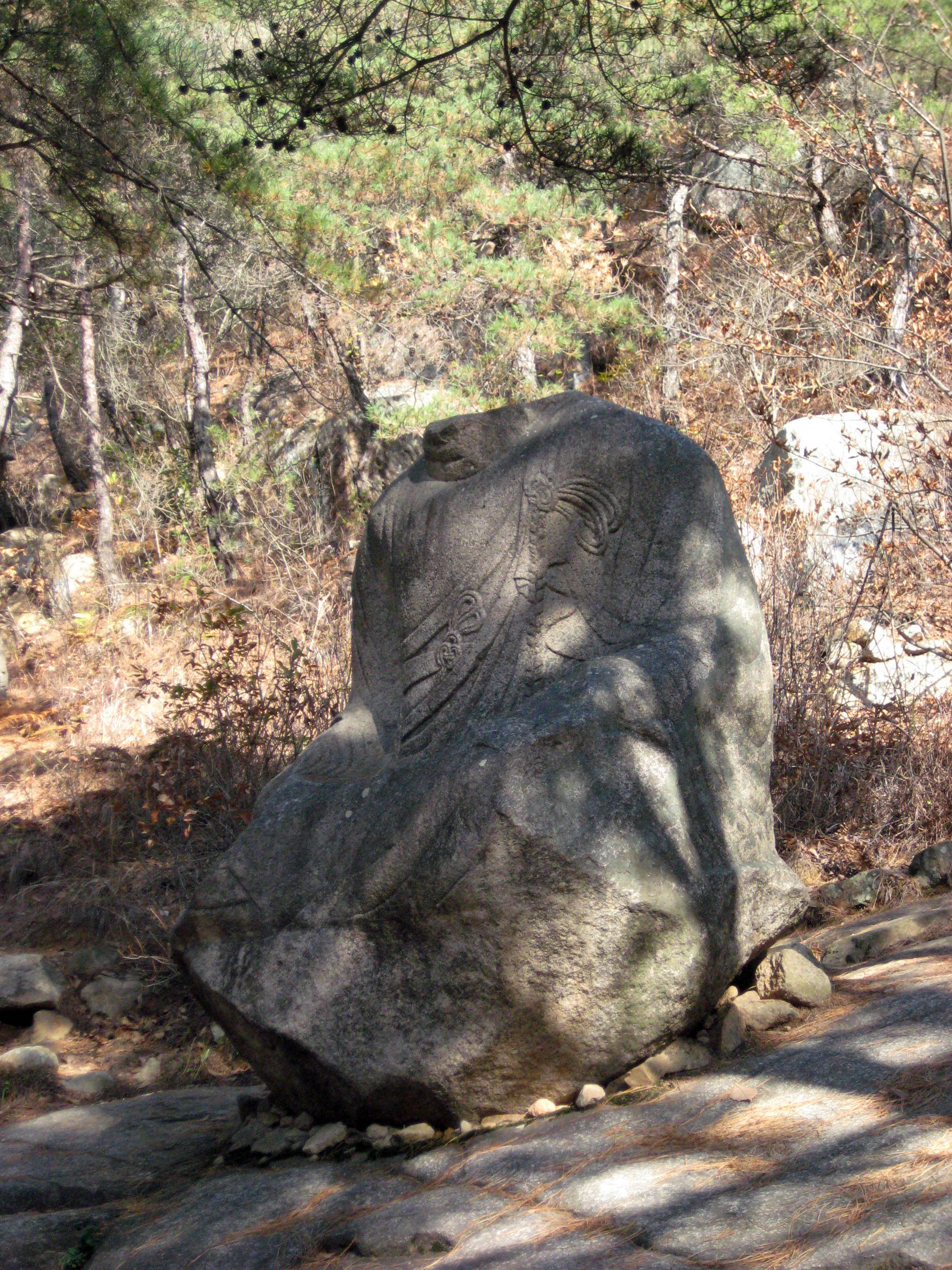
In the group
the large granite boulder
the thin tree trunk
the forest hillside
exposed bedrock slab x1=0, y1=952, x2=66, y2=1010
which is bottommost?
exposed bedrock slab x1=0, y1=952, x2=66, y2=1010

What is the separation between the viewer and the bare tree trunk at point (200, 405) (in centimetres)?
1206

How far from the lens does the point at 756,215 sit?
1262 cm

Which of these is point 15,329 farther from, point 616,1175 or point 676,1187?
point 676,1187

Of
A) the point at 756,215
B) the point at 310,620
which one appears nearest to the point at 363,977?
the point at 310,620

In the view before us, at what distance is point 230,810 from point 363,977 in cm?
322

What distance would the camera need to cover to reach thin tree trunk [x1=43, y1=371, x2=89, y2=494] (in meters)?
15.8

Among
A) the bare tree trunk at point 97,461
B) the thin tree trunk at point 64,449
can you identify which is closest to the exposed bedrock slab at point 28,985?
the bare tree trunk at point 97,461

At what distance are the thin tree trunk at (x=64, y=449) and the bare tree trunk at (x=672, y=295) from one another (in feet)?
27.5

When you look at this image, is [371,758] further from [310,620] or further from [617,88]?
[310,620]

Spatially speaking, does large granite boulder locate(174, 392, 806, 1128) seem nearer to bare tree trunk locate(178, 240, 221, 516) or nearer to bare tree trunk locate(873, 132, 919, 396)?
bare tree trunk locate(873, 132, 919, 396)

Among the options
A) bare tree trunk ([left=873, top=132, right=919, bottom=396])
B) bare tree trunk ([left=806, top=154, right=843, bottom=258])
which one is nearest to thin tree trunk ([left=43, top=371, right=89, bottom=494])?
bare tree trunk ([left=806, top=154, right=843, bottom=258])

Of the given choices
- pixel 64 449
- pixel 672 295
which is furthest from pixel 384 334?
pixel 64 449

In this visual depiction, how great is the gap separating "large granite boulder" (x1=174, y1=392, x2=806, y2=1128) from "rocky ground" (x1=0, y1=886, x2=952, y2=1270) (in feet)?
0.44

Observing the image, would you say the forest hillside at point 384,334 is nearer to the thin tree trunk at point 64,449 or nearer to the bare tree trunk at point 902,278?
the bare tree trunk at point 902,278
